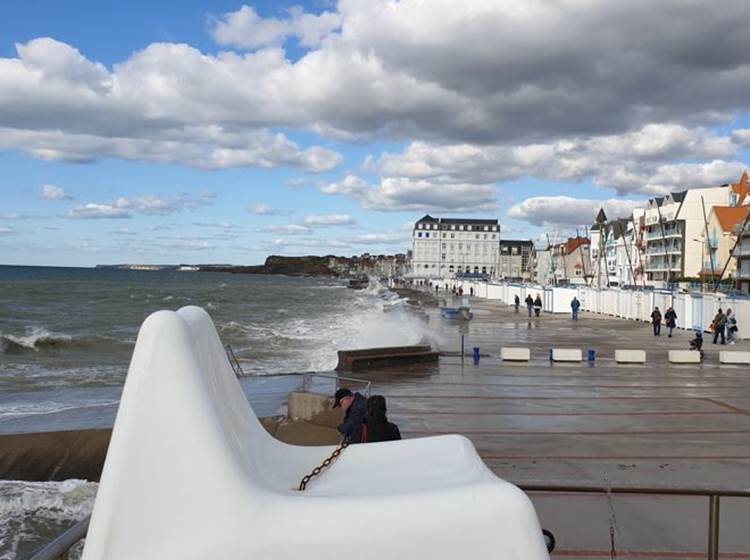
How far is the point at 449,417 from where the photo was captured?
13.0m

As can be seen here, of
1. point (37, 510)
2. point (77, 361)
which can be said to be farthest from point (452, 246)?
point (37, 510)

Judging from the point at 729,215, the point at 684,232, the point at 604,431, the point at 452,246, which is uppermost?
the point at 452,246

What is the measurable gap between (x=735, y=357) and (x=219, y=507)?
22.9 m

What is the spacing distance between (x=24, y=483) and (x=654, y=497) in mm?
7682

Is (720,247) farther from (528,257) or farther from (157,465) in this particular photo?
(528,257)

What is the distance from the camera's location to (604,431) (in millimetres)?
11773

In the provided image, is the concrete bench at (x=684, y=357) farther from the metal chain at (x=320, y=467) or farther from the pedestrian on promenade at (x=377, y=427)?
the metal chain at (x=320, y=467)

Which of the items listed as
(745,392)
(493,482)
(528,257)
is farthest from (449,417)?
(528,257)

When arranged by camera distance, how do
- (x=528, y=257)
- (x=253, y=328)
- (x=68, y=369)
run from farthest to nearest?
1. (x=528, y=257)
2. (x=253, y=328)
3. (x=68, y=369)

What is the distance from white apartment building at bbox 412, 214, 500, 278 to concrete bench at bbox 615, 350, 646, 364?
166m

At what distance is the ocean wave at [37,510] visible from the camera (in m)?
7.70

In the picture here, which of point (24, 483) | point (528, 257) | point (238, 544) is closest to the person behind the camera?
point (238, 544)

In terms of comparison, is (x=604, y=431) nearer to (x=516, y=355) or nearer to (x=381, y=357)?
(x=381, y=357)

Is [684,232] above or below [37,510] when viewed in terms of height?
above
